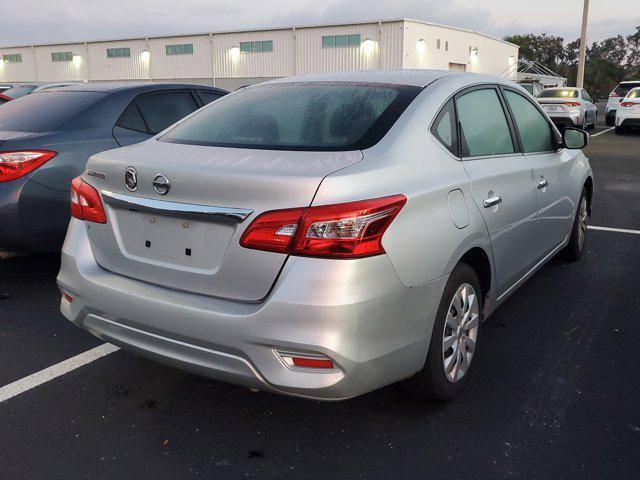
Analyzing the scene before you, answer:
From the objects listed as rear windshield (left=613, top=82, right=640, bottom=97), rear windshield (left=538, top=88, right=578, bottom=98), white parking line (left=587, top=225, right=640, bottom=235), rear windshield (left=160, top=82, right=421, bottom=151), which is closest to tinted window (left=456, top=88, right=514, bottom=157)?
rear windshield (left=160, top=82, right=421, bottom=151)

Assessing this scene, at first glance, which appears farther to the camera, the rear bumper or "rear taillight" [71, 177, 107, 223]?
"rear taillight" [71, 177, 107, 223]

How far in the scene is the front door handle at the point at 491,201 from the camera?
3.09 metres

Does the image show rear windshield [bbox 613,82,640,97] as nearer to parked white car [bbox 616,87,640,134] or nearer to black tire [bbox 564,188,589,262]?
parked white car [bbox 616,87,640,134]

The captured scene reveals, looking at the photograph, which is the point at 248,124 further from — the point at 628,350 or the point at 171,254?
the point at 628,350

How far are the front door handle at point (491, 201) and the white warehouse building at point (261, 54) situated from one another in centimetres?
3408

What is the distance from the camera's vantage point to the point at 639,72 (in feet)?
322

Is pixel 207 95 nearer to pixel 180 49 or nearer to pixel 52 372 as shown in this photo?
pixel 52 372

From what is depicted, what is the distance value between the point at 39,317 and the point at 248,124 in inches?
85.8

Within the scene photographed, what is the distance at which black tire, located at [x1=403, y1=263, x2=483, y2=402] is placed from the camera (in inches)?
107

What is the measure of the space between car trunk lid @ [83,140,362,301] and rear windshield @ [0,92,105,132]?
2.33 meters

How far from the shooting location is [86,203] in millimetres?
2881

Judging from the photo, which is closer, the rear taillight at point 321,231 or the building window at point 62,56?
the rear taillight at point 321,231

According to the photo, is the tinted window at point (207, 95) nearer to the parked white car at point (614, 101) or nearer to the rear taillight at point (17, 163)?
the rear taillight at point (17, 163)

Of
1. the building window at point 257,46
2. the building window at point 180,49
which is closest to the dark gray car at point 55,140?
the building window at point 257,46
